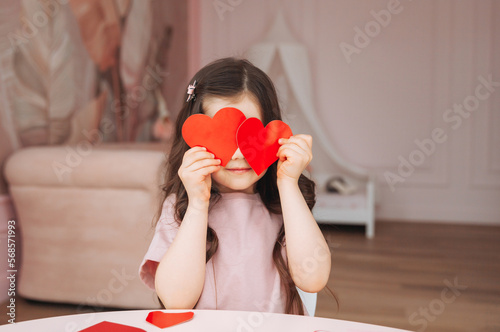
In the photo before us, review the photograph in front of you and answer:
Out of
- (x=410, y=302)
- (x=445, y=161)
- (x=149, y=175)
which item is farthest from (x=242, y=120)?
(x=445, y=161)

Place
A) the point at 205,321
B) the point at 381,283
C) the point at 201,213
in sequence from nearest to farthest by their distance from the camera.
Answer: the point at 205,321, the point at 201,213, the point at 381,283

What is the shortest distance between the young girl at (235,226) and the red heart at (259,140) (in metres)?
0.02

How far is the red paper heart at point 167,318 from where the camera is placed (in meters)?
0.56

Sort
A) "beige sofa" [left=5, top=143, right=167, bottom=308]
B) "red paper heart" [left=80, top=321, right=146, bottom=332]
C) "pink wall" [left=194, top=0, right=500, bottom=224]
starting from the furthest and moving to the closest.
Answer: "pink wall" [left=194, top=0, right=500, bottom=224]
"beige sofa" [left=5, top=143, right=167, bottom=308]
"red paper heart" [left=80, top=321, right=146, bottom=332]

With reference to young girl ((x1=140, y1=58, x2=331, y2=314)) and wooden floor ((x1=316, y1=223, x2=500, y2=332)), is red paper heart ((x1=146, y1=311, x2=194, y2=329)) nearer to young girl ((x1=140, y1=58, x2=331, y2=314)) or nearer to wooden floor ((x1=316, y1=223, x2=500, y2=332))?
young girl ((x1=140, y1=58, x2=331, y2=314))

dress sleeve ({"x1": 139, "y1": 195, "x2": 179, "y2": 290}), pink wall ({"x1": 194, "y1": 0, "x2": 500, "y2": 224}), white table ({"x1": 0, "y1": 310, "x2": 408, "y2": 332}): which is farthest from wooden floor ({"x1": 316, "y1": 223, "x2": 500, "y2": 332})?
white table ({"x1": 0, "y1": 310, "x2": 408, "y2": 332})

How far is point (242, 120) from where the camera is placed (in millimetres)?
817

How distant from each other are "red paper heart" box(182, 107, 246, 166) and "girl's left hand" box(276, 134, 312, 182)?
90mm

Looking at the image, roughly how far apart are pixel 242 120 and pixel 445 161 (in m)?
3.76

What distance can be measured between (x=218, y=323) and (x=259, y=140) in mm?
360

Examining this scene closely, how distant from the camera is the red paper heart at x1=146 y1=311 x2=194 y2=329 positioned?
22.2 inches

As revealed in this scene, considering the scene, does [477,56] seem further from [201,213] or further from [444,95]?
[201,213]

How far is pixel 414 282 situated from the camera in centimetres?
240

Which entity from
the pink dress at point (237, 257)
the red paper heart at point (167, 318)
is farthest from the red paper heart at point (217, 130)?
the red paper heart at point (167, 318)
